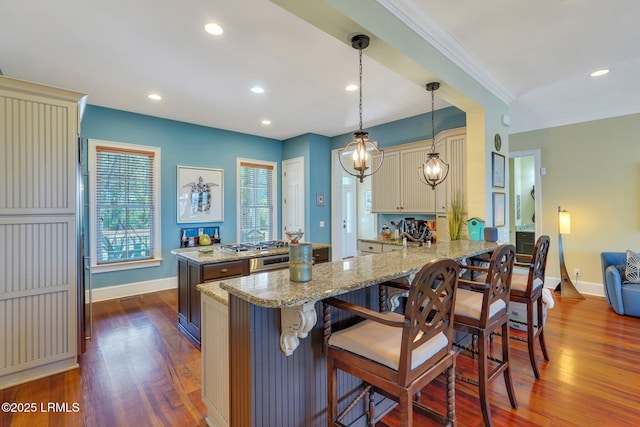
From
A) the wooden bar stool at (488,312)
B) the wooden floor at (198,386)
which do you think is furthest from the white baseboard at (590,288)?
the wooden bar stool at (488,312)

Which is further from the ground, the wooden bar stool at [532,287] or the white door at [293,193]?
the white door at [293,193]

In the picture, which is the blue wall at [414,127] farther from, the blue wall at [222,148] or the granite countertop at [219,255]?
the granite countertop at [219,255]

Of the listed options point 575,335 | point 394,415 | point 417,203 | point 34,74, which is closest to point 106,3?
point 34,74

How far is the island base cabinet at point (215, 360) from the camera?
164 cm

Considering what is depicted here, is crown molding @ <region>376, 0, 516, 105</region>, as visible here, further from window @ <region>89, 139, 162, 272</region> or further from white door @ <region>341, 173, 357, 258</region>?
white door @ <region>341, 173, 357, 258</region>

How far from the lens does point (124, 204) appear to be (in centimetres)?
454

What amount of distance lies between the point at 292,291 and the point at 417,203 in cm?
351

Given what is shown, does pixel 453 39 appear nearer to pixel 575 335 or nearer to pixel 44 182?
pixel 575 335

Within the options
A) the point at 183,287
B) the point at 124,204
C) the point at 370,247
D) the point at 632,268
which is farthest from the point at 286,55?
the point at 632,268

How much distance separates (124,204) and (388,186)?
416 cm

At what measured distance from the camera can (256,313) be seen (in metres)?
1.38

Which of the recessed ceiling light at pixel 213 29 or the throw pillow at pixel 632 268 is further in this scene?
the throw pillow at pixel 632 268

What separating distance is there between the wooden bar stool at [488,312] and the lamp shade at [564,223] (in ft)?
11.5

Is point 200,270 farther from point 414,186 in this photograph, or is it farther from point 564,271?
point 564,271
